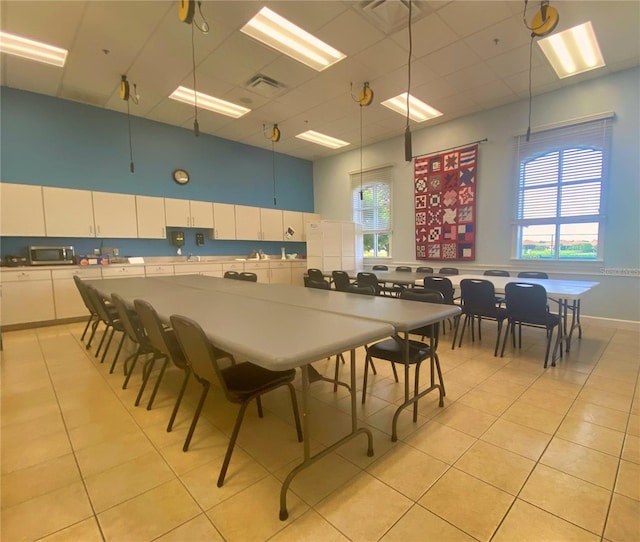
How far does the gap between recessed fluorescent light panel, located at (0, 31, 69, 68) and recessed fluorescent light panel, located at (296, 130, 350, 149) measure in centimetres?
405

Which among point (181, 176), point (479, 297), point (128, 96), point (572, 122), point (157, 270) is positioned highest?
point (128, 96)

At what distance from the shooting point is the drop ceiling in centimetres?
322

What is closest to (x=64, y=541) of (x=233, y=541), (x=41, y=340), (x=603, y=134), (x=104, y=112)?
(x=233, y=541)

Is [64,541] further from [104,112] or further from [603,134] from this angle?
[603,134]

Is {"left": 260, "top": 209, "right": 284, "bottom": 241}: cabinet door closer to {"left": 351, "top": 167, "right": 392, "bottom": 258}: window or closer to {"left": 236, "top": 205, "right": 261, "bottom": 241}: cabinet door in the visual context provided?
{"left": 236, "top": 205, "right": 261, "bottom": 241}: cabinet door

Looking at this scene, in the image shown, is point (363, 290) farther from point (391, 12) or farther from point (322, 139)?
point (322, 139)

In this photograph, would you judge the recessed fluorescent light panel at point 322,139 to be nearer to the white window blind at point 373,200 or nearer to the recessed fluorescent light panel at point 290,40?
the white window blind at point 373,200

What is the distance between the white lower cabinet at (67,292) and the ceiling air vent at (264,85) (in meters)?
3.93

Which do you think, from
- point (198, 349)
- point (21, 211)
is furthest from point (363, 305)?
point (21, 211)

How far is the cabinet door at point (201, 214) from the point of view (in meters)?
6.52

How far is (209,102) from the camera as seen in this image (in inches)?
209

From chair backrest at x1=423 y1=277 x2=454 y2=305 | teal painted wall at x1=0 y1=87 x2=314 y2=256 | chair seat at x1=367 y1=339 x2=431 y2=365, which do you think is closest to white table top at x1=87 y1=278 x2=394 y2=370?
chair seat at x1=367 y1=339 x2=431 y2=365

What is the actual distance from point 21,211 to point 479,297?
662 centimetres

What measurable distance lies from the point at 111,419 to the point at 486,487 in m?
2.49
